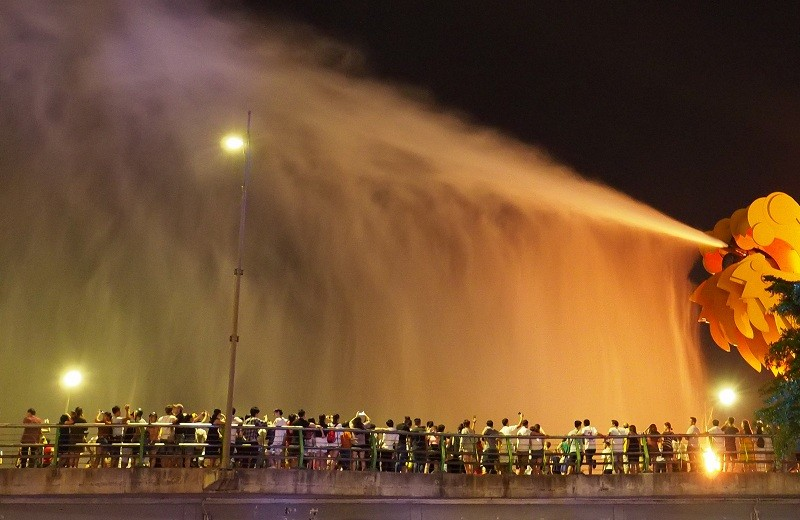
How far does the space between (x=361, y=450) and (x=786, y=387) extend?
9.62 m

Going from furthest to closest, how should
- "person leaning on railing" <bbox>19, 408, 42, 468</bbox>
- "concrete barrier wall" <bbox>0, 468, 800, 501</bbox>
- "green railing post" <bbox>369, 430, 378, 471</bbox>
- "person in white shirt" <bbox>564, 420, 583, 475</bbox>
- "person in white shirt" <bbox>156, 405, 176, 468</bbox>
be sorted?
"person in white shirt" <bbox>564, 420, 583, 475</bbox>, "person leaning on railing" <bbox>19, 408, 42, 468</bbox>, "green railing post" <bbox>369, 430, 378, 471</bbox>, "person in white shirt" <bbox>156, 405, 176, 468</bbox>, "concrete barrier wall" <bbox>0, 468, 800, 501</bbox>

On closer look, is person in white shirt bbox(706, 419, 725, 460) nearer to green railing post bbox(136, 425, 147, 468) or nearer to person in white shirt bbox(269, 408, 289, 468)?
person in white shirt bbox(269, 408, 289, 468)

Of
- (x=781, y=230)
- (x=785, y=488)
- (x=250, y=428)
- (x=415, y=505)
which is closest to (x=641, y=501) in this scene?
(x=785, y=488)

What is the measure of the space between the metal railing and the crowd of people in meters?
0.03

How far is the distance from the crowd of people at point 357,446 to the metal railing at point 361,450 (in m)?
0.03

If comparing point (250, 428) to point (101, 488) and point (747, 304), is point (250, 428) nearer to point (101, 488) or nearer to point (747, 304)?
point (101, 488)

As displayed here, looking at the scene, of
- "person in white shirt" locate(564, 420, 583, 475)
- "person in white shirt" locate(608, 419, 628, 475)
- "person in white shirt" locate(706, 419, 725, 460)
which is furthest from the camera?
"person in white shirt" locate(706, 419, 725, 460)

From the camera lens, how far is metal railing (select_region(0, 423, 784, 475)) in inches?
855

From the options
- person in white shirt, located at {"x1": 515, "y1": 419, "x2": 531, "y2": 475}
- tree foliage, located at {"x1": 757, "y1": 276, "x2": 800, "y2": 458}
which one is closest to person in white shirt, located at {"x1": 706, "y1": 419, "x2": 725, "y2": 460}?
tree foliage, located at {"x1": 757, "y1": 276, "x2": 800, "y2": 458}

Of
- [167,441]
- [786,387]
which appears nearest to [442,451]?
[167,441]

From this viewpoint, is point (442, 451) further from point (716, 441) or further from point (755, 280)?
point (755, 280)

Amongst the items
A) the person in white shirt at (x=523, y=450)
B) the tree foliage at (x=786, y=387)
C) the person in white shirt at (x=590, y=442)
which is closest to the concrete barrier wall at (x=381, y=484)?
the person in white shirt at (x=590, y=442)

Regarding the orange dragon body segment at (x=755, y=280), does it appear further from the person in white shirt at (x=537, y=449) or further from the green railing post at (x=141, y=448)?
the green railing post at (x=141, y=448)

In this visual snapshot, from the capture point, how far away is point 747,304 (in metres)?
29.7
